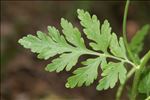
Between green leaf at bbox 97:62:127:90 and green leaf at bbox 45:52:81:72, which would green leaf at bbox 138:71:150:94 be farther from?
green leaf at bbox 45:52:81:72

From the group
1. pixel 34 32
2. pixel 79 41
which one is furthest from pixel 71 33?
pixel 34 32

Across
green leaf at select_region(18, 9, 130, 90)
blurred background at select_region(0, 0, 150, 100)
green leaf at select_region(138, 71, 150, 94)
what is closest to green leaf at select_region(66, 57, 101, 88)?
green leaf at select_region(18, 9, 130, 90)

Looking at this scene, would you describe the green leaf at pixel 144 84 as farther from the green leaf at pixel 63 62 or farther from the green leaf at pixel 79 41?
the green leaf at pixel 63 62

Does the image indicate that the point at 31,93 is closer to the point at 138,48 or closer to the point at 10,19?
the point at 10,19

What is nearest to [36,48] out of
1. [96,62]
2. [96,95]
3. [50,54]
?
[50,54]

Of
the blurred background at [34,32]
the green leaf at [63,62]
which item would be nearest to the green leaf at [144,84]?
the green leaf at [63,62]
